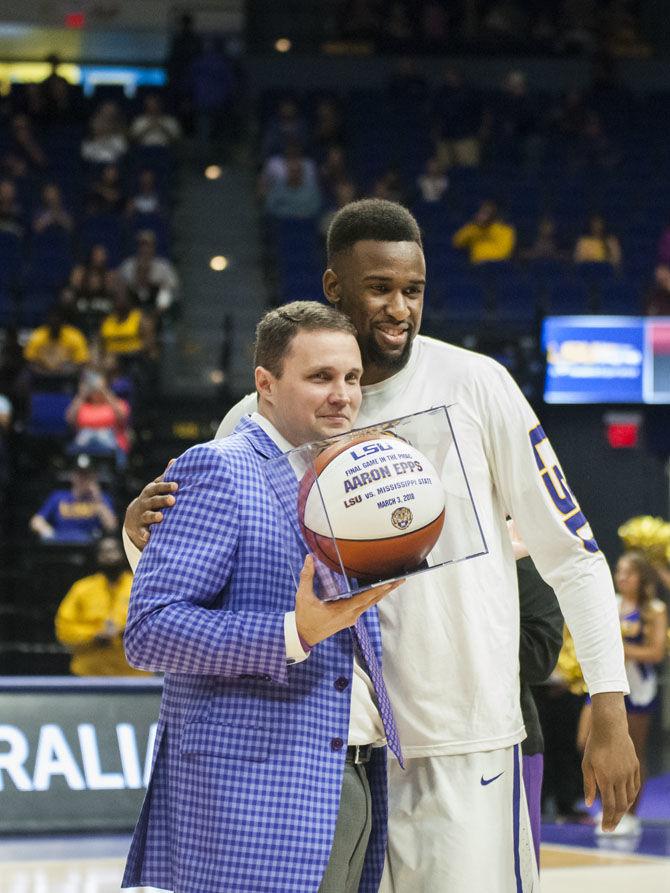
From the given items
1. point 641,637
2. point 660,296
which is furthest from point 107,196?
point 641,637

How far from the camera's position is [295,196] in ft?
49.8

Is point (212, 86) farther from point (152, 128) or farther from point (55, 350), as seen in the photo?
point (55, 350)

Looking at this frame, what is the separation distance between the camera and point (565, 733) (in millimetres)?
8766

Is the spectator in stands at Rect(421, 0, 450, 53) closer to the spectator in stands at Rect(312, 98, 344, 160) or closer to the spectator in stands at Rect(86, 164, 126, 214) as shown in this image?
the spectator in stands at Rect(312, 98, 344, 160)

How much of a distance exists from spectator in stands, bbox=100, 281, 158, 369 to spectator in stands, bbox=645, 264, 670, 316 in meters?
4.43

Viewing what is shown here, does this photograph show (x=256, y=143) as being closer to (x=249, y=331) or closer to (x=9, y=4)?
(x=9, y=4)

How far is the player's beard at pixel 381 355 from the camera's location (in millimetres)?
3355

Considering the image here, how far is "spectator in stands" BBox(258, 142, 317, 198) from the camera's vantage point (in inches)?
596

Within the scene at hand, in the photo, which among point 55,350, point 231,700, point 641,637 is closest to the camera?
point 231,700

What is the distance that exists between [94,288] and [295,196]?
126 inches

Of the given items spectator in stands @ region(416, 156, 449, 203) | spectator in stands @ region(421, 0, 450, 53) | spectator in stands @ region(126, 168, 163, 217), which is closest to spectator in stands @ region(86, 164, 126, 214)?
spectator in stands @ region(126, 168, 163, 217)

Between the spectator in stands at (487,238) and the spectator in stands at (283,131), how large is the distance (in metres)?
2.27

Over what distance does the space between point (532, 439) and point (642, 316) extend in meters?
9.96

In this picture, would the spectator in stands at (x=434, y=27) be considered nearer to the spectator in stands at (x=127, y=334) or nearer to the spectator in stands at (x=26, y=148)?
the spectator in stands at (x=26, y=148)
